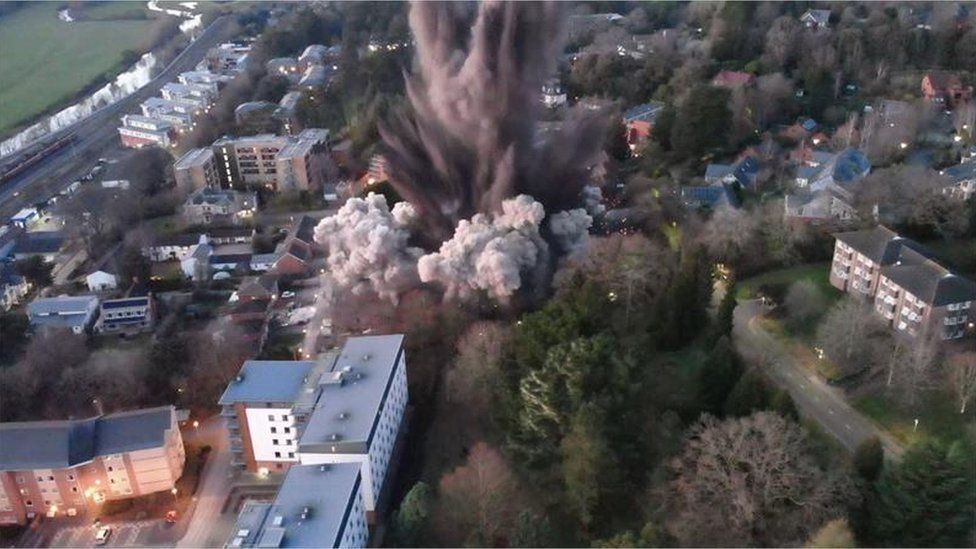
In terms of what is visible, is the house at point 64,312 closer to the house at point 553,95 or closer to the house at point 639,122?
the house at point 639,122

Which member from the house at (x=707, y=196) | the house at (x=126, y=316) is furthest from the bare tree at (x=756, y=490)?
the house at (x=126, y=316)

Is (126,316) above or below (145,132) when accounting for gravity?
above

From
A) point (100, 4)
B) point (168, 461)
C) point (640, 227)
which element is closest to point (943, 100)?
point (640, 227)

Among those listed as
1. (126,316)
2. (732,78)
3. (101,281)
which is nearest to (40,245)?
(101,281)

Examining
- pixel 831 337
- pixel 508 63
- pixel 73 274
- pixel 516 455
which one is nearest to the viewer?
pixel 516 455

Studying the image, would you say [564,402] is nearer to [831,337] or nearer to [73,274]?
[831,337]

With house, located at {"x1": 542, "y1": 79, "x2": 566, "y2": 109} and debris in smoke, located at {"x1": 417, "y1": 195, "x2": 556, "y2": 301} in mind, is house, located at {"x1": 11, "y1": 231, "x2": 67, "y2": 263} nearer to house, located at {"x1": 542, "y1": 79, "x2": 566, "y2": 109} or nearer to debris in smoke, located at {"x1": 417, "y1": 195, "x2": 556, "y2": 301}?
debris in smoke, located at {"x1": 417, "y1": 195, "x2": 556, "y2": 301}

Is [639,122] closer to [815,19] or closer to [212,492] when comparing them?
[815,19]

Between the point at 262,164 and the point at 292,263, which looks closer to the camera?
the point at 292,263
